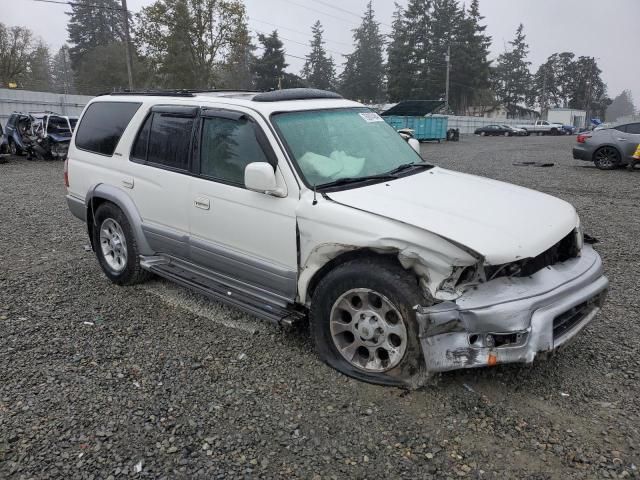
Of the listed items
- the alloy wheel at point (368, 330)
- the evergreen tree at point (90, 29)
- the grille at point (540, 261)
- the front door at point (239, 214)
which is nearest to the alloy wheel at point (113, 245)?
the front door at point (239, 214)

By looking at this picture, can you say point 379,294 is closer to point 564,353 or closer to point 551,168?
point 564,353

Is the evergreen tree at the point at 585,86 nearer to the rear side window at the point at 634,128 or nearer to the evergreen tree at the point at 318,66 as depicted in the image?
the evergreen tree at the point at 318,66

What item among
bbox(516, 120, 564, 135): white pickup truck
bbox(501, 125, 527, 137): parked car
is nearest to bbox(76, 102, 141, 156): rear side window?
bbox(501, 125, 527, 137): parked car

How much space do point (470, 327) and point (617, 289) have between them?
299 cm

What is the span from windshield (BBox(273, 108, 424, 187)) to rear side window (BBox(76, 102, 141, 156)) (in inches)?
72.8

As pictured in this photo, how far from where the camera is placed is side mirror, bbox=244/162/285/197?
3.41 m

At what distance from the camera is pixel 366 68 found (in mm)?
79062

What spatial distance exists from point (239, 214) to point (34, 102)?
2571 cm

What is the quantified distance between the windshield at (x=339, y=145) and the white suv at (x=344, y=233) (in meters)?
0.01

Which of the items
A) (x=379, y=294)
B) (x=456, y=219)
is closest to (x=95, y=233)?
(x=379, y=294)

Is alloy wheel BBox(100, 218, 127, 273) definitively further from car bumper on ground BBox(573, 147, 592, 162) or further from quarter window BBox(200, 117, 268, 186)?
car bumper on ground BBox(573, 147, 592, 162)

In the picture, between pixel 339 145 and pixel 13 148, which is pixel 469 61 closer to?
pixel 13 148

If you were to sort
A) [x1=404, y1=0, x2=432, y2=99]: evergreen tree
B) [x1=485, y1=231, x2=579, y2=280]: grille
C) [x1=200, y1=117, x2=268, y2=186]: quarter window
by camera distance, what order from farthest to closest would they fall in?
[x1=404, y1=0, x2=432, y2=99]: evergreen tree
[x1=200, y1=117, x2=268, y2=186]: quarter window
[x1=485, y1=231, x2=579, y2=280]: grille

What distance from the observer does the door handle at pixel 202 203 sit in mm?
4043
